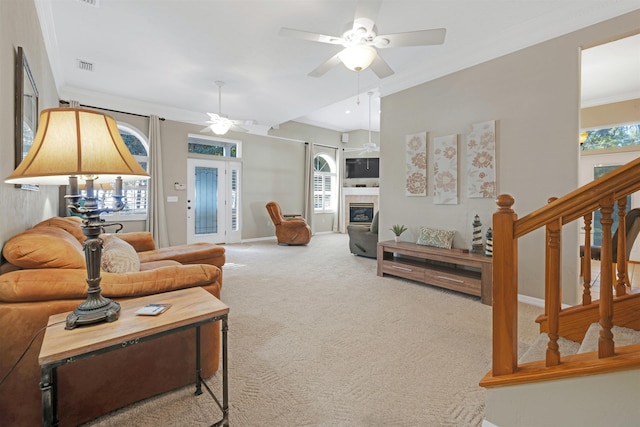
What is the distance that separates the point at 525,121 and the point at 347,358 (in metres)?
3.16

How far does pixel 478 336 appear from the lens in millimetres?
2449

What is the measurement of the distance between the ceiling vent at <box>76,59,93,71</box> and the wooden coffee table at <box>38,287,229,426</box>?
4300 mm

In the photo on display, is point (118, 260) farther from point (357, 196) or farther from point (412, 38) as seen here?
point (357, 196)

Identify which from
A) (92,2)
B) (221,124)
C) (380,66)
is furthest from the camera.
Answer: (221,124)

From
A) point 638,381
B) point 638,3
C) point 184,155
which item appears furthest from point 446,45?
point 184,155

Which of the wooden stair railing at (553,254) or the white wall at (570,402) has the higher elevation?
the wooden stair railing at (553,254)

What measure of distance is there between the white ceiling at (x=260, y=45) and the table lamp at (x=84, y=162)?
2400 millimetres

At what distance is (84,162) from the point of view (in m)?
1.15

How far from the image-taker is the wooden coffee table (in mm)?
1021

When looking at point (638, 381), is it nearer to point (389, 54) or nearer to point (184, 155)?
point (389, 54)

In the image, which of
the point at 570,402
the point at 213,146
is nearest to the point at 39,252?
the point at 570,402

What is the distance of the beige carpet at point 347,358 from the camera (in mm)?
1562

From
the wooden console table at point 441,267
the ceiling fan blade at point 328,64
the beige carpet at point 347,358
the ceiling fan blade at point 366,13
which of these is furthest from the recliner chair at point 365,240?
the ceiling fan blade at point 366,13

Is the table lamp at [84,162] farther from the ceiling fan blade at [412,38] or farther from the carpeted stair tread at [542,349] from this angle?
the ceiling fan blade at [412,38]
